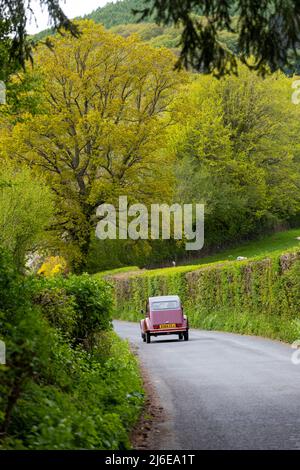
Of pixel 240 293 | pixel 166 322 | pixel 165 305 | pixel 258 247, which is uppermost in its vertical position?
pixel 258 247

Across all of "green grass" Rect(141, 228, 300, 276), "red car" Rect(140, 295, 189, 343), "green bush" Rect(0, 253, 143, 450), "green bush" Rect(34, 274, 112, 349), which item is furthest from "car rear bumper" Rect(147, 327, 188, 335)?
"green grass" Rect(141, 228, 300, 276)

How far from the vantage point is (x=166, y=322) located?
33.0 meters

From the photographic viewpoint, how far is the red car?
107 ft

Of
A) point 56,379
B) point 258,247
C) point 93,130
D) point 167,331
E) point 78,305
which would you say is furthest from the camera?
point 258,247

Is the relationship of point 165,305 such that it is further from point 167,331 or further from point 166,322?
point 167,331

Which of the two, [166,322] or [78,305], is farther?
[166,322]

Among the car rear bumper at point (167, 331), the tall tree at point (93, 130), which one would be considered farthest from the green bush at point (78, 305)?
the tall tree at point (93, 130)

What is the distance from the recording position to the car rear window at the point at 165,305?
33.4 metres

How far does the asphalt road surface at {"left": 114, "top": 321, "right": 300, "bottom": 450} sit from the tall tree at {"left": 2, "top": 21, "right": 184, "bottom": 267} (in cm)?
1938

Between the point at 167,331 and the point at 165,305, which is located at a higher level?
the point at 165,305

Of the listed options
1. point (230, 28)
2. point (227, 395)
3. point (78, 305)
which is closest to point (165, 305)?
point (78, 305)

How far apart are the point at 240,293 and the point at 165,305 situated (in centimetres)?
319

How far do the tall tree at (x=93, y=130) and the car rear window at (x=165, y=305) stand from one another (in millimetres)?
11455
